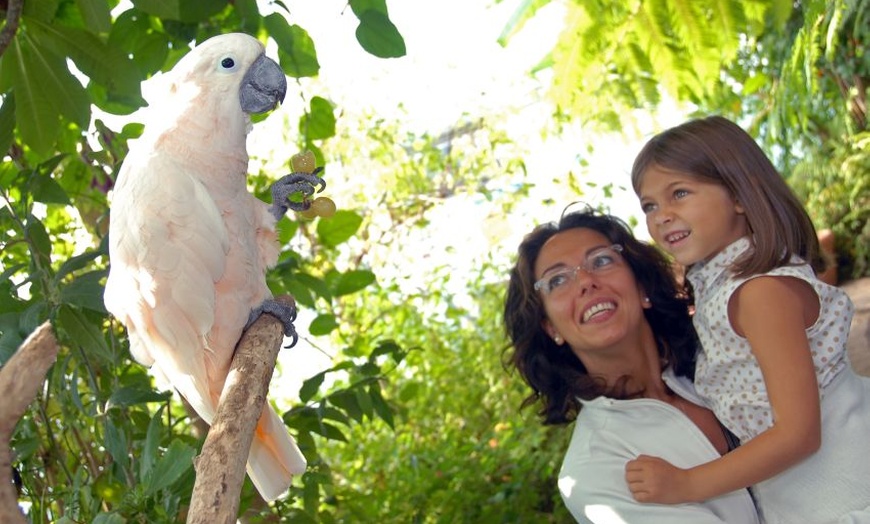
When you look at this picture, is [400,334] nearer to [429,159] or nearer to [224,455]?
[429,159]

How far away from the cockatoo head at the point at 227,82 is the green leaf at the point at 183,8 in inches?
15.8

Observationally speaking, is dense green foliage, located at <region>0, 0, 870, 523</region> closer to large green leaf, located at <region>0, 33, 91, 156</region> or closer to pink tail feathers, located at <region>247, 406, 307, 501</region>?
large green leaf, located at <region>0, 33, 91, 156</region>

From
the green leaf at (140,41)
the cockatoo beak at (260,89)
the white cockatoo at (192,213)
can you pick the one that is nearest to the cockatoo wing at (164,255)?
the white cockatoo at (192,213)

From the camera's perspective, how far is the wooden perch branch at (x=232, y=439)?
2.55 feet

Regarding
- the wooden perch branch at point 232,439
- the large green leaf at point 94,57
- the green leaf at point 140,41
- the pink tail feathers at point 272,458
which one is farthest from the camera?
the green leaf at point 140,41

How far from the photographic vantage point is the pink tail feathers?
1131mm

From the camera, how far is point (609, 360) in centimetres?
170

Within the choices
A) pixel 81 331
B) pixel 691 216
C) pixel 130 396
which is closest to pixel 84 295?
pixel 81 331

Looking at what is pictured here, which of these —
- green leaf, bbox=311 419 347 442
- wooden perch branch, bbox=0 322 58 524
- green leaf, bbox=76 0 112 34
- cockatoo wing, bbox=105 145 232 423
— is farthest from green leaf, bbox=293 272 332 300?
wooden perch branch, bbox=0 322 58 524

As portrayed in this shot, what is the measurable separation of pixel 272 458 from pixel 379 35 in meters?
0.67

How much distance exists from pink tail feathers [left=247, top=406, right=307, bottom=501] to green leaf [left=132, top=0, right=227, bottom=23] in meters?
0.63

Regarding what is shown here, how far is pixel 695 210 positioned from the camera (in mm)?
1534

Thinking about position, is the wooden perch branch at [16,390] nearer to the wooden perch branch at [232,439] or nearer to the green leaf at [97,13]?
the wooden perch branch at [232,439]

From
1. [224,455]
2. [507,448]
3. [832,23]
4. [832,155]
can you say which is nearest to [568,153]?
[832,155]
